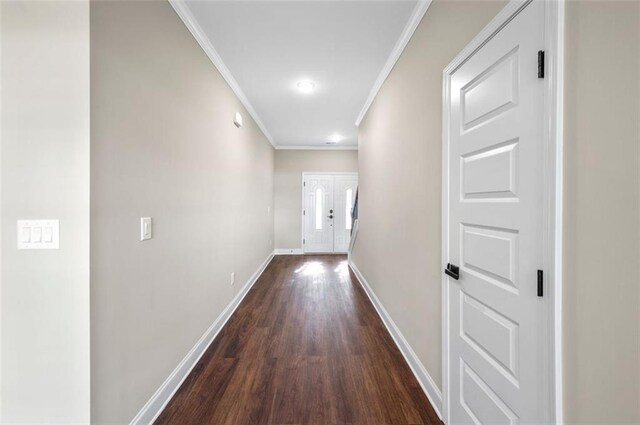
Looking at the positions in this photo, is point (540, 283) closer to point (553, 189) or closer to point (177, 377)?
point (553, 189)

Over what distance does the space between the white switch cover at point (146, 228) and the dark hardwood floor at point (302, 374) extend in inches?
41.1

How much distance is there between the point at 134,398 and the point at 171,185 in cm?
117

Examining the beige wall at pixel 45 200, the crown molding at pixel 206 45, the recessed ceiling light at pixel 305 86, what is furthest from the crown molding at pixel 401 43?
the beige wall at pixel 45 200

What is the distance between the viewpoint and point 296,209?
20.2ft

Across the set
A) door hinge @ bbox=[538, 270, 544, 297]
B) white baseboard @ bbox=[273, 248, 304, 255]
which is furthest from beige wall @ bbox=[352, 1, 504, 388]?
white baseboard @ bbox=[273, 248, 304, 255]

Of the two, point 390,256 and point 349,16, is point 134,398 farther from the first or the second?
point 349,16

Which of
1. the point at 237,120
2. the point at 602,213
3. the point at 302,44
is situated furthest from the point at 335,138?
the point at 602,213

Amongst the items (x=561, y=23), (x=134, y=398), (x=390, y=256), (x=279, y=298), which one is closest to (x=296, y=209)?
(x=279, y=298)

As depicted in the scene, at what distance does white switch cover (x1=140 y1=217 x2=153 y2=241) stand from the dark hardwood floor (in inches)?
41.1

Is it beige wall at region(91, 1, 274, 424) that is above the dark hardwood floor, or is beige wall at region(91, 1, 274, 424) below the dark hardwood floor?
above

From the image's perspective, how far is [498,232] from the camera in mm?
Result: 1043

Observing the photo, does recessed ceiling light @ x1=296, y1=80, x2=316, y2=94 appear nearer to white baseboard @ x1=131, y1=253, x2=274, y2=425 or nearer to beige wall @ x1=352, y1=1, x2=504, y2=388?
beige wall @ x1=352, y1=1, x2=504, y2=388

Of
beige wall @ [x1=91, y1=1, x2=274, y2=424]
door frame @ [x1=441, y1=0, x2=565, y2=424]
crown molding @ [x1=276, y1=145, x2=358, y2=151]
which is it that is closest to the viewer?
door frame @ [x1=441, y1=0, x2=565, y2=424]

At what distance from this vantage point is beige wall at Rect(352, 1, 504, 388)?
1497 mm
